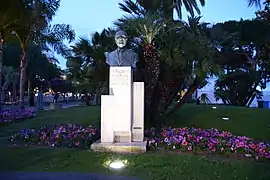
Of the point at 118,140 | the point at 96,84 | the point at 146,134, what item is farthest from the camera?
the point at 96,84

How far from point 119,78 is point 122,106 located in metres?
0.70

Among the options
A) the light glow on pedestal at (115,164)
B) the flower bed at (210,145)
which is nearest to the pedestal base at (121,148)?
the flower bed at (210,145)

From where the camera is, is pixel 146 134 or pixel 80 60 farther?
pixel 80 60

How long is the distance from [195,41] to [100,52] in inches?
124

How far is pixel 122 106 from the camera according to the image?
8828mm

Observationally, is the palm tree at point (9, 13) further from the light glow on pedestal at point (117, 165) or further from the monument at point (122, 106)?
the light glow on pedestal at point (117, 165)

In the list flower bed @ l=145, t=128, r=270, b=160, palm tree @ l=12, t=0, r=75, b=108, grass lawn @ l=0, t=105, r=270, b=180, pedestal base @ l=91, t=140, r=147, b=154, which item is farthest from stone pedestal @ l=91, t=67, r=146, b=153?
palm tree @ l=12, t=0, r=75, b=108

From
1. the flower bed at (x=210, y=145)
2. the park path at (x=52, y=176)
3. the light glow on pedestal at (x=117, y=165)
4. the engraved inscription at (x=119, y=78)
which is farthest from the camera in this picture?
the engraved inscription at (x=119, y=78)

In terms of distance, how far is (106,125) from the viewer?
8.70 meters

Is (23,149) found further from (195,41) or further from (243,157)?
(195,41)

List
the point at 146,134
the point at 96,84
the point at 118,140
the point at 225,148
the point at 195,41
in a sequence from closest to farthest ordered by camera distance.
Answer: the point at 225,148
the point at 118,140
the point at 146,134
the point at 195,41
the point at 96,84

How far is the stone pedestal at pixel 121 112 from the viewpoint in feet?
28.5

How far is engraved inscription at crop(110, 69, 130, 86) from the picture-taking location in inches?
349

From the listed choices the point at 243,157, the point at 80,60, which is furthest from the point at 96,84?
the point at 243,157
